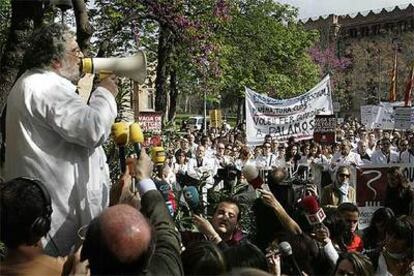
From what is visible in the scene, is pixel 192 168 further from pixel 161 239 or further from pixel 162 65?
pixel 161 239

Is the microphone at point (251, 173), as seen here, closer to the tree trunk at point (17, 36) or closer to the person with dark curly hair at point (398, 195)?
the tree trunk at point (17, 36)

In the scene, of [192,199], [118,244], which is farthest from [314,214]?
[192,199]

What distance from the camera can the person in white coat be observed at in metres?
2.98

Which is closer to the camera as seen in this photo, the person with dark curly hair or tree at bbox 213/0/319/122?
the person with dark curly hair

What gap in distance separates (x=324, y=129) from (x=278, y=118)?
1.09 meters

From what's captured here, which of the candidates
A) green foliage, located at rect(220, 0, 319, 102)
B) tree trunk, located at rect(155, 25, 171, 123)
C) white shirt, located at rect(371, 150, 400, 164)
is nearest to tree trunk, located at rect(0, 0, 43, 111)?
white shirt, located at rect(371, 150, 400, 164)

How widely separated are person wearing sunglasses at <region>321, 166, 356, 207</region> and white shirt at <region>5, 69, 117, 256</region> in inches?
220

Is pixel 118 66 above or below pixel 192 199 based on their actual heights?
above

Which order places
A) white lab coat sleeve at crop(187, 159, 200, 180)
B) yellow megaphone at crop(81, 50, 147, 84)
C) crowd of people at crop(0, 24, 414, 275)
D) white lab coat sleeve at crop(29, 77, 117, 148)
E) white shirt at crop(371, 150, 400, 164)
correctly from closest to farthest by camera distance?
crowd of people at crop(0, 24, 414, 275)
white lab coat sleeve at crop(29, 77, 117, 148)
yellow megaphone at crop(81, 50, 147, 84)
white shirt at crop(371, 150, 400, 164)
white lab coat sleeve at crop(187, 159, 200, 180)

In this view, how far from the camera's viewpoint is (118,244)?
2182mm

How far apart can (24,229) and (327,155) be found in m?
13.0

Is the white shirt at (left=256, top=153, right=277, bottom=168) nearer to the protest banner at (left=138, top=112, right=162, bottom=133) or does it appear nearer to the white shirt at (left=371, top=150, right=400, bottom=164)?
the white shirt at (left=371, top=150, right=400, bottom=164)

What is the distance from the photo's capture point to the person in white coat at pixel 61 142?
2.98m

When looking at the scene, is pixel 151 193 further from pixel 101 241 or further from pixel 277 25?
pixel 277 25
